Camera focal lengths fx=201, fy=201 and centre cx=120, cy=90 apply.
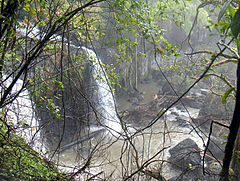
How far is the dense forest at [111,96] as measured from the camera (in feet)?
5.67

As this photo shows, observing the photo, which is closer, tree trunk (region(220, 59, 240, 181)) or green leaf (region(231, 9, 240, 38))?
green leaf (region(231, 9, 240, 38))

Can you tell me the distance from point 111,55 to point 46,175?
8300mm

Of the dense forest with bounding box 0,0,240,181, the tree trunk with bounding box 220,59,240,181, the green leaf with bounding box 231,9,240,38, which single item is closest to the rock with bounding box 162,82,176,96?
the dense forest with bounding box 0,0,240,181

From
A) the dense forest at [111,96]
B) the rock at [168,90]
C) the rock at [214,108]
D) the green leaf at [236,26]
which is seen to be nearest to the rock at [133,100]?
the dense forest at [111,96]

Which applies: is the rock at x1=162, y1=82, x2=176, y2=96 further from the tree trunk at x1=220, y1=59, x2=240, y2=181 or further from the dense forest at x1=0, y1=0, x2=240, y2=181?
the tree trunk at x1=220, y1=59, x2=240, y2=181

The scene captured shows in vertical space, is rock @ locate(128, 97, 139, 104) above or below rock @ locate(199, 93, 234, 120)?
above

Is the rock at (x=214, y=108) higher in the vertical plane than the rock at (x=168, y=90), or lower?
lower

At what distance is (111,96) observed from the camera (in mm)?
8719

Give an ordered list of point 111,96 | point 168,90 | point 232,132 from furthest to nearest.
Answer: point 168,90 → point 111,96 → point 232,132

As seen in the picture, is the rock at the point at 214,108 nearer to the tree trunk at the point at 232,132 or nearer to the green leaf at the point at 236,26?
the tree trunk at the point at 232,132

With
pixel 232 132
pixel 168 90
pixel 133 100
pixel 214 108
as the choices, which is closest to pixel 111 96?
pixel 133 100

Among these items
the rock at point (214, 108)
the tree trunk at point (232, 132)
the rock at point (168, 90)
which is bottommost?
the rock at point (214, 108)

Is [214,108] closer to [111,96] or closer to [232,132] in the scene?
[111,96]

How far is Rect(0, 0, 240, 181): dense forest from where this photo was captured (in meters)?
1.73
